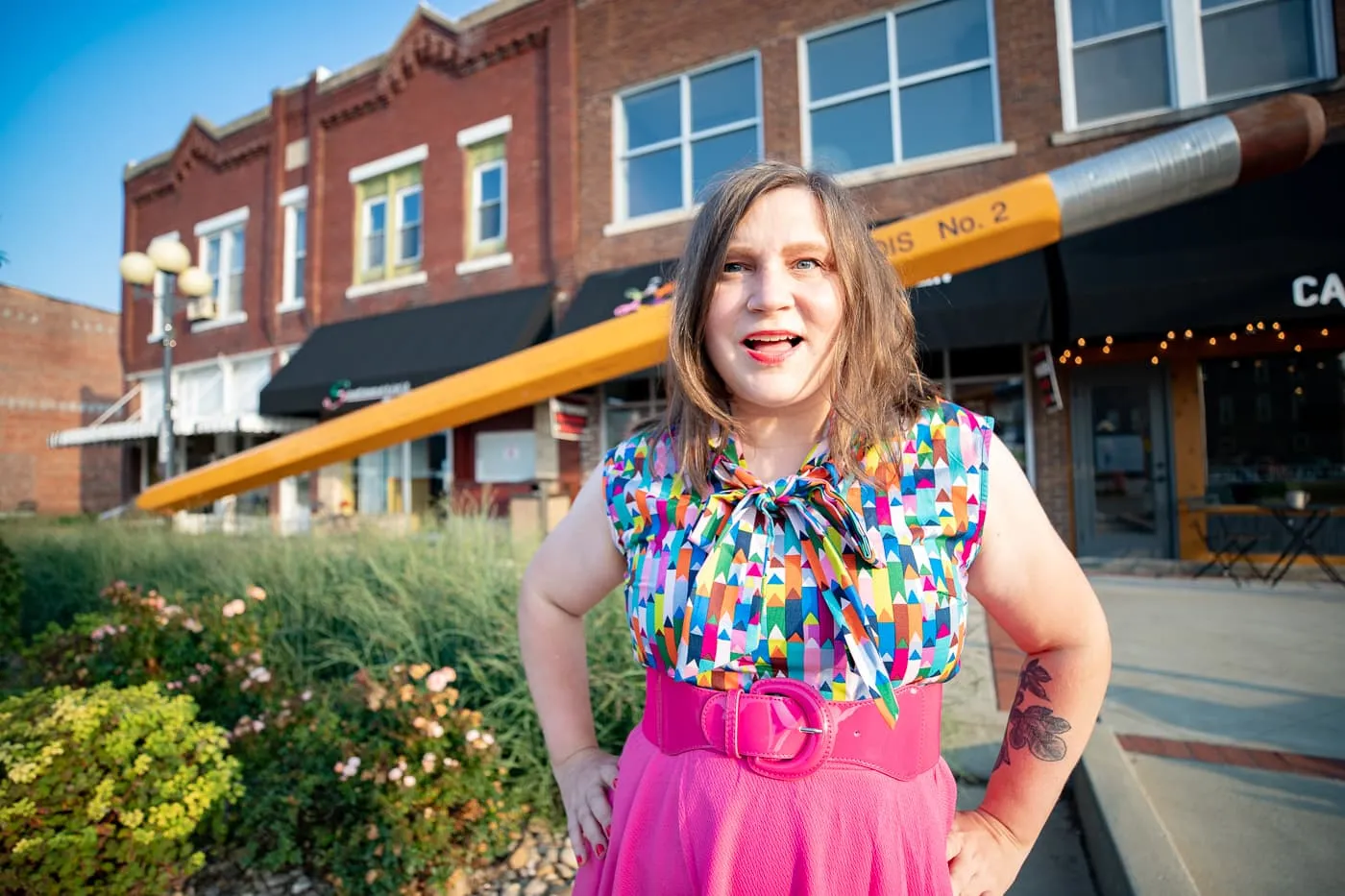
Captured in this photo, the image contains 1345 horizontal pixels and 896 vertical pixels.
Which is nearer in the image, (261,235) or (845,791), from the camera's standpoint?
(845,791)

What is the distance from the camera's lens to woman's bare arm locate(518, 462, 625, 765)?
4.28 ft

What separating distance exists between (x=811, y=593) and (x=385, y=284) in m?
12.5

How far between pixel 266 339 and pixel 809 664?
15.2 meters

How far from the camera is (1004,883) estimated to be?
1.06 metres

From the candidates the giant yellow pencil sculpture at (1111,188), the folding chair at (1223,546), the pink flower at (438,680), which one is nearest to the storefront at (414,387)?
the giant yellow pencil sculpture at (1111,188)

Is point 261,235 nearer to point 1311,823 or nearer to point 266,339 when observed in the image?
point 266,339

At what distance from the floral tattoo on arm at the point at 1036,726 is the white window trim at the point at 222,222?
55.4ft

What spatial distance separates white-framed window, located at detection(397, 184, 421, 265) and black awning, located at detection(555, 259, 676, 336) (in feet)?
13.8

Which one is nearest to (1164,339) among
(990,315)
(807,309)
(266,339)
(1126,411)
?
(1126,411)

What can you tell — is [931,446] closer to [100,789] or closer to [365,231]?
[100,789]

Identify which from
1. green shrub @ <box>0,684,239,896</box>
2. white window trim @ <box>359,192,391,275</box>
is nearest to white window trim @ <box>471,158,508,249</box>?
white window trim @ <box>359,192,391,275</box>

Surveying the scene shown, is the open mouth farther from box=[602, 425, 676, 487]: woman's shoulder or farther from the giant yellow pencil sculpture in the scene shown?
the giant yellow pencil sculpture

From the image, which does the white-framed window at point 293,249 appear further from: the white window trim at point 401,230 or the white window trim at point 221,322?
the white window trim at point 401,230

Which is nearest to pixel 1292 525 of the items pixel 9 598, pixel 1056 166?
pixel 1056 166
